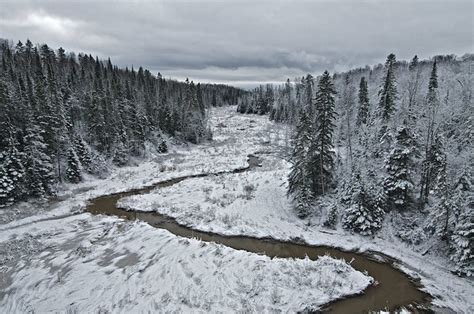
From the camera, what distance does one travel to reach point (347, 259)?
60.8 ft

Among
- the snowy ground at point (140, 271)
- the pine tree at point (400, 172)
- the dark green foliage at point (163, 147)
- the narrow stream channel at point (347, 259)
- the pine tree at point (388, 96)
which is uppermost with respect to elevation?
the pine tree at point (388, 96)

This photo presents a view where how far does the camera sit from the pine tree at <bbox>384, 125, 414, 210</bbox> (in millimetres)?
22594

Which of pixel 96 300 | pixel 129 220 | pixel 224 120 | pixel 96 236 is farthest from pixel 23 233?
pixel 224 120

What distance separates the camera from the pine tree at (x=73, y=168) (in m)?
34.9

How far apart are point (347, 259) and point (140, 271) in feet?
42.6

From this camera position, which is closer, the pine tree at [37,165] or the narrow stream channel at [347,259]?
the narrow stream channel at [347,259]

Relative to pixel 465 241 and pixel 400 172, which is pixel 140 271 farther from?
pixel 400 172

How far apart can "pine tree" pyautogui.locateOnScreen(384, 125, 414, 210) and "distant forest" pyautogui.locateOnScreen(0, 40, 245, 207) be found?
109 feet

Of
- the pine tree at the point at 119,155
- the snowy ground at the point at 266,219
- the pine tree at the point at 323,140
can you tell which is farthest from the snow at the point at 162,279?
the pine tree at the point at 119,155

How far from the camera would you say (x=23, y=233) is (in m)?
21.2

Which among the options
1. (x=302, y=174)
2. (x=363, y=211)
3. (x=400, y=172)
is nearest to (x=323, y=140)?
(x=302, y=174)

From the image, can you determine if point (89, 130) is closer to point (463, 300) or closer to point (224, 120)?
point (463, 300)

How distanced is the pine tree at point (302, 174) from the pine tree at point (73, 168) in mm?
26790

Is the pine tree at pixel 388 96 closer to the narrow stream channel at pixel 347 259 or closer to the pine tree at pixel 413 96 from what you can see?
the pine tree at pixel 413 96
